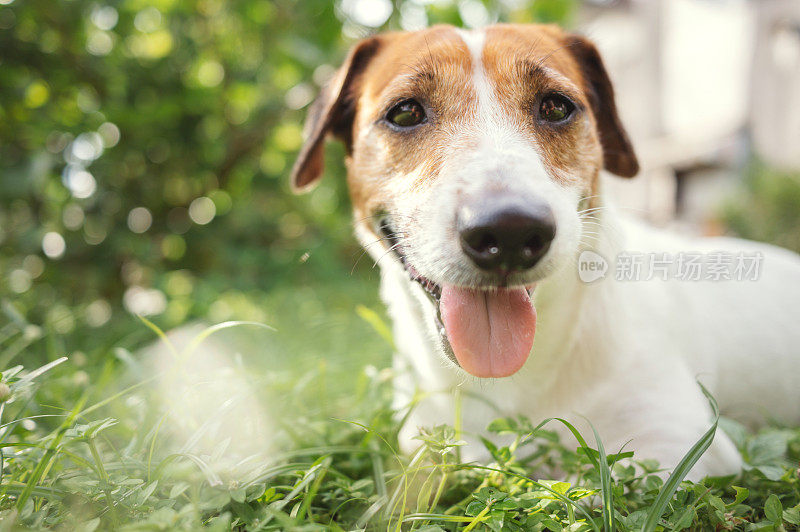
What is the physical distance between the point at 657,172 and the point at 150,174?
1696 centimetres

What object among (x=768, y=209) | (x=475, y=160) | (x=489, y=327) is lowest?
(x=768, y=209)

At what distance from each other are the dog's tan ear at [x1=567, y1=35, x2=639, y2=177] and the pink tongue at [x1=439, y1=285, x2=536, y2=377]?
105 centimetres

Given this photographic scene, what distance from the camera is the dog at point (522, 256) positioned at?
1.56 metres

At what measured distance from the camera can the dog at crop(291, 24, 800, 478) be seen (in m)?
1.56

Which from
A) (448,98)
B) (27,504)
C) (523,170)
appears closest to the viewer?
(27,504)

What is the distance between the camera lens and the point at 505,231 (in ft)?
4.58

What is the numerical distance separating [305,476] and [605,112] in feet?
6.21

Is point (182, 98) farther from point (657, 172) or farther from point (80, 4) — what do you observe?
point (657, 172)

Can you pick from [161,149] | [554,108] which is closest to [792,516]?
[554,108]

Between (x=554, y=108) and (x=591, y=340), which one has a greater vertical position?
(x=554, y=108)

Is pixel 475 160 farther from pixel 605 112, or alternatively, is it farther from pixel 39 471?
pixel 39 471

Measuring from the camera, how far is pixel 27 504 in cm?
131

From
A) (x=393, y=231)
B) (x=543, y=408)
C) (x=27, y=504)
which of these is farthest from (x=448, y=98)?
(x=27, y=504)

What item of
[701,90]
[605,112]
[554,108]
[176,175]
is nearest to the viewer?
[554,108]
